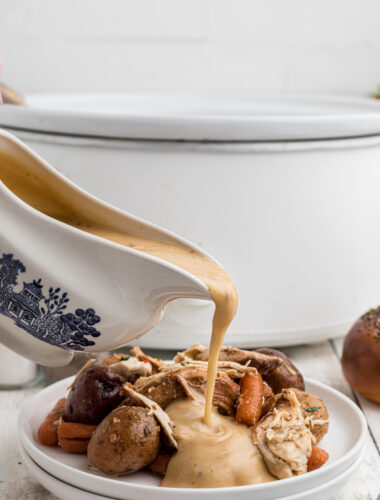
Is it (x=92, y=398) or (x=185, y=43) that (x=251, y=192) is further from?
(x=185, y=43)

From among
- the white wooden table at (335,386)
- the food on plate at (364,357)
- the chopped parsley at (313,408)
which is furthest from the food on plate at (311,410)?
the food on plate at (364,357)

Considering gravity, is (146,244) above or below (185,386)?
above

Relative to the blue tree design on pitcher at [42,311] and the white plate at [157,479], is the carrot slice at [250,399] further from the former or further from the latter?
the blue tree design on pitcher at [42,311]

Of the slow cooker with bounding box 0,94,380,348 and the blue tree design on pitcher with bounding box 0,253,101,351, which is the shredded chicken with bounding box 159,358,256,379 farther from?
the slow cooker with bounding box 0,94,380,348

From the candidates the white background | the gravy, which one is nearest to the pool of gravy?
the gravy

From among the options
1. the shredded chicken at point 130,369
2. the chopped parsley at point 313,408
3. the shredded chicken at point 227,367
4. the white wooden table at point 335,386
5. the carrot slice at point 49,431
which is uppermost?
the shredded chicken at point 227,367

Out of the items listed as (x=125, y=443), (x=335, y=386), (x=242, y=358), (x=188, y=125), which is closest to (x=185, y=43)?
(x=188, y=125)
